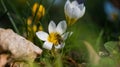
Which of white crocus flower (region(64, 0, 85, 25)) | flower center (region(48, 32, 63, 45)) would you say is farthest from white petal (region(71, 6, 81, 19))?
flower center (region(48, 32, 63, 45))

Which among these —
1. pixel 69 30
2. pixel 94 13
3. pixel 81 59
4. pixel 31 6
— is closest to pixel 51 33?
pixel 69 30

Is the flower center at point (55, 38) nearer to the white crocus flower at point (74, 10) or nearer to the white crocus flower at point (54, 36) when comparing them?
the white crocus flower at point (54, 36)

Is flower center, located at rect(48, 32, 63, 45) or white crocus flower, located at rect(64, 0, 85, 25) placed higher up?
white crocus flower, located at rect(64, 0, 85, 25)

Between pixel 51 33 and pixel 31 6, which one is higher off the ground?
pixel 31 6

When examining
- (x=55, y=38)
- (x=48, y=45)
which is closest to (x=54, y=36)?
(x=55, y=38)

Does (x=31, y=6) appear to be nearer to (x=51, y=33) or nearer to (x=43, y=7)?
(x=43, y=7)

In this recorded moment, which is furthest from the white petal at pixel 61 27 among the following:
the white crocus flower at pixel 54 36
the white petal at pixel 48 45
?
the white petal at pixel 48 45

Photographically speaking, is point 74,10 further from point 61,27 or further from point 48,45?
point 48,45

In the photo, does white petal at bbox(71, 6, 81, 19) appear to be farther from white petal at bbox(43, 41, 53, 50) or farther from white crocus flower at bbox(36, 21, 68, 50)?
white petal at bbox(43, 41, 53, 50)
